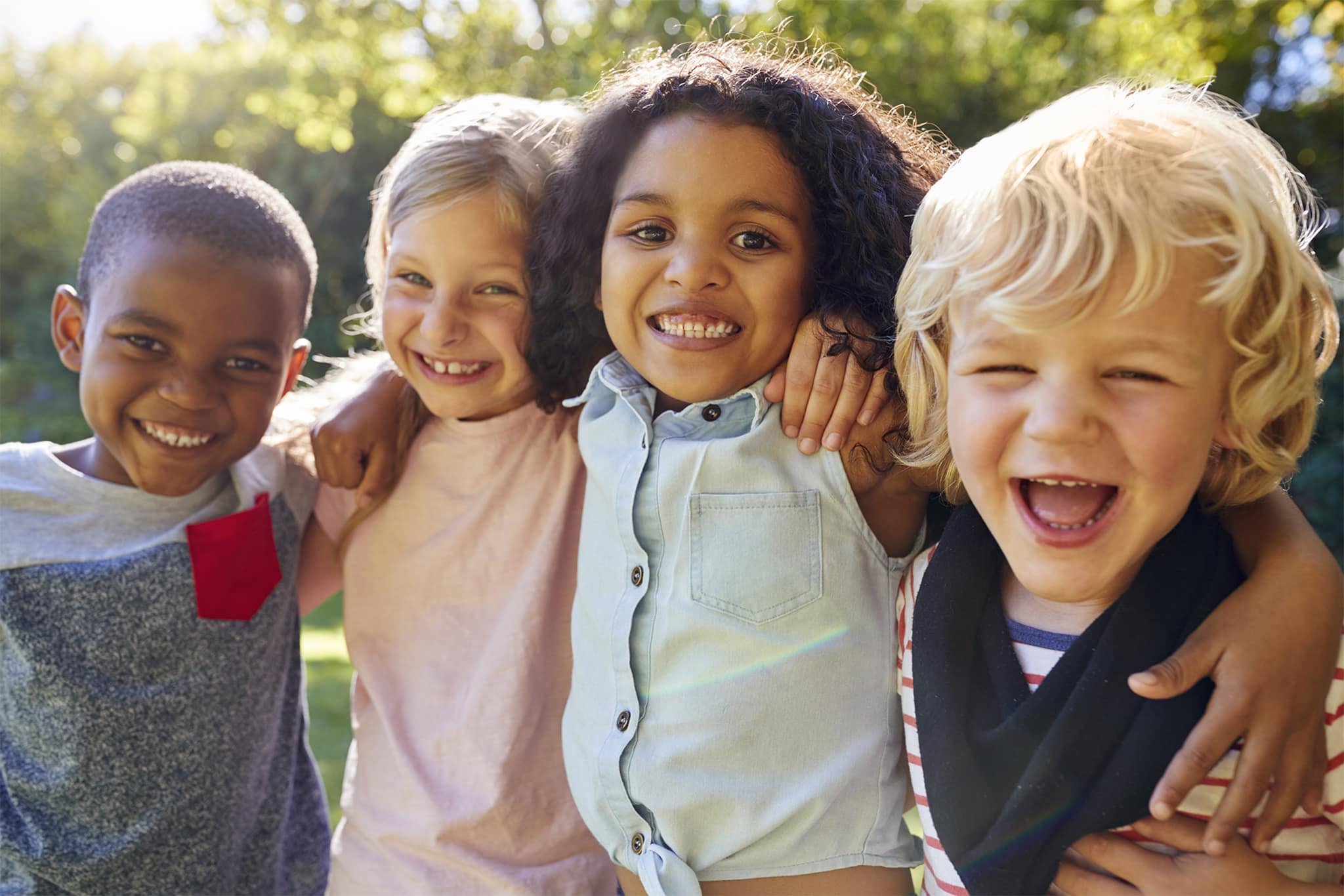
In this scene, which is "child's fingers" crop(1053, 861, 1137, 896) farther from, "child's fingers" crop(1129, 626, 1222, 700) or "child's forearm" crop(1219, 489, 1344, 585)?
"child's forearm" crop(1219, 489, 1344, 585)

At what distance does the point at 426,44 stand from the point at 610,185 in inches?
289

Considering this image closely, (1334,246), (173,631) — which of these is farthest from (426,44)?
(173,631)

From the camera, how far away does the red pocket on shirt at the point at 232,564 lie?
2.15 meters

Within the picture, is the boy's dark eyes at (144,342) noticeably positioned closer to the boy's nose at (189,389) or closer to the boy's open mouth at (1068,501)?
the boy's nose at (189,389)

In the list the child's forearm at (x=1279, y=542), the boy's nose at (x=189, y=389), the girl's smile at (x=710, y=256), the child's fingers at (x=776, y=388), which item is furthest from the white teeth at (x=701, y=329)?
the boy's nose at (x=189, y=389)

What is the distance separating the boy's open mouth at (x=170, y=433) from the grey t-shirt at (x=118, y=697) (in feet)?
0.46

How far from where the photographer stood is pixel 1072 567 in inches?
56.4

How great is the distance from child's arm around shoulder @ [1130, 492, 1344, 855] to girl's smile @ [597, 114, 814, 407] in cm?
86

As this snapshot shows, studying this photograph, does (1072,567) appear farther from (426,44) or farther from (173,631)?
(426,44)

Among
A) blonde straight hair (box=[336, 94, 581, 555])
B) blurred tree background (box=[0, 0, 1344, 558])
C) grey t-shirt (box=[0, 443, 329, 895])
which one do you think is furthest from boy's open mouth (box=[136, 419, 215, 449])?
blurred tree background (box=[0, 0, 1344, 558])

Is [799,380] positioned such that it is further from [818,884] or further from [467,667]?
[467,667]

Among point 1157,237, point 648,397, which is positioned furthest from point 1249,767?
point 648,397

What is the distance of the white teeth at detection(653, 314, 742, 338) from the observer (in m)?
1.86

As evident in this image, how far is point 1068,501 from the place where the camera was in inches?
57.4
